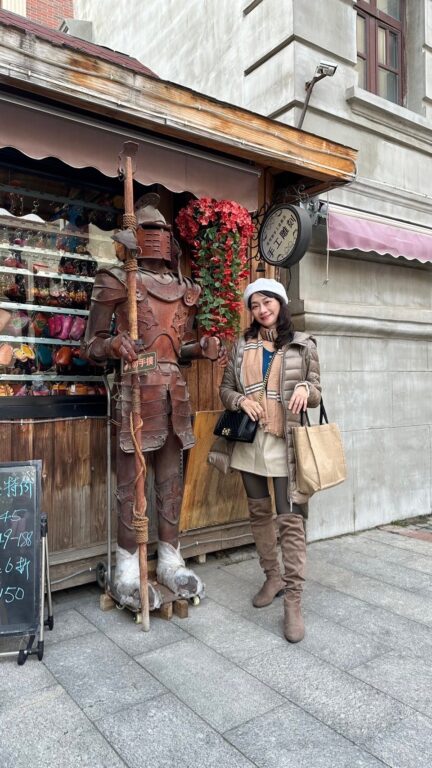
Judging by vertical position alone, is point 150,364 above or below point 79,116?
below

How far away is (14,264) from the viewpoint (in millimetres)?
3926

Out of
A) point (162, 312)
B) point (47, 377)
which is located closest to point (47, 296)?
point (47, 377)

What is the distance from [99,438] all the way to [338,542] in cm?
247

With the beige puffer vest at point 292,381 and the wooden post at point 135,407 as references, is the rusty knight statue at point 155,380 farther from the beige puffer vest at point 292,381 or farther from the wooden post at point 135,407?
the beige puffer vest at point 292,381

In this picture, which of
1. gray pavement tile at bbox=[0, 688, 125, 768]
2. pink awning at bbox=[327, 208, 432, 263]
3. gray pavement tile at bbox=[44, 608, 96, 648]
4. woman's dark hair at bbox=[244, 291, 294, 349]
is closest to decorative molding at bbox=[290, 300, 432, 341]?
pink awning at bbox=[327, 208, 432, 263]

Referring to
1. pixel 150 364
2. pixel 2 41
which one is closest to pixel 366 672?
pixel 150 364

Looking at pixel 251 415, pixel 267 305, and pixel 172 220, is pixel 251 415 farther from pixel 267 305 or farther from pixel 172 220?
pixel 172 220

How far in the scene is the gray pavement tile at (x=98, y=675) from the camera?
2.57 meters

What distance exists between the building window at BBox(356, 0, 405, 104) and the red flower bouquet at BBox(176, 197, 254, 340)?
132 inches

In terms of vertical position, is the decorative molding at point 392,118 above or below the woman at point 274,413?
above

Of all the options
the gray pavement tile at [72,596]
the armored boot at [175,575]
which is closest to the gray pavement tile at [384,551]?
the armored boot at [175,575]

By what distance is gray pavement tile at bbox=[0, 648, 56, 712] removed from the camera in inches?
103

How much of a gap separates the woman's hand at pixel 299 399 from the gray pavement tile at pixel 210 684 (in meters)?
1.35

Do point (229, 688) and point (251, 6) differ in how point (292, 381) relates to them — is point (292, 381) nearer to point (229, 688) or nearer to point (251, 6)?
point (229, 688)
